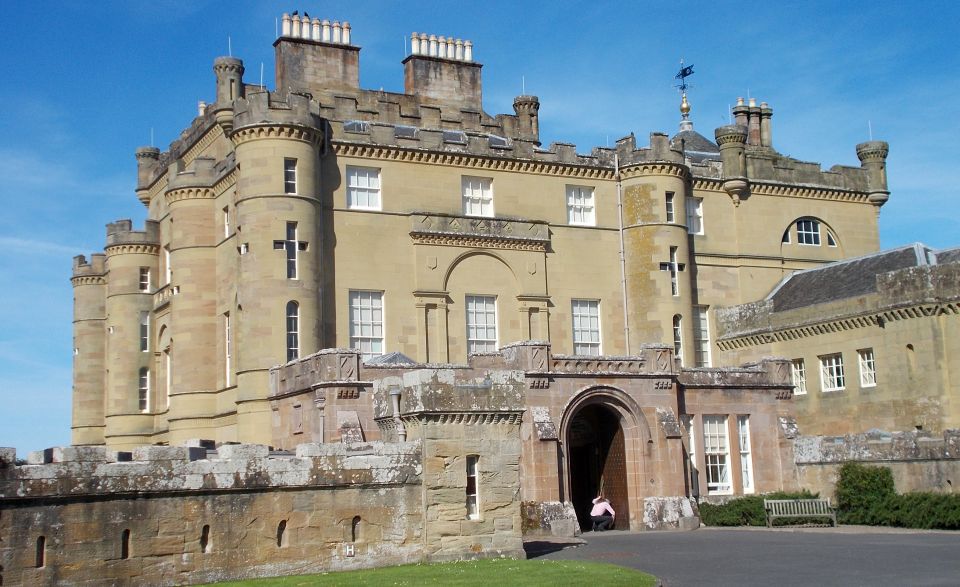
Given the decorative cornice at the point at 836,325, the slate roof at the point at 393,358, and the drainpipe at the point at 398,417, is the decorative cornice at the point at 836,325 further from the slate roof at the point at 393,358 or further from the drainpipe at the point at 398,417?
the drainpipe at the point at 398,417

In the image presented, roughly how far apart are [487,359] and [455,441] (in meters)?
11.0

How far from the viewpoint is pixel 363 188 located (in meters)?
39.3

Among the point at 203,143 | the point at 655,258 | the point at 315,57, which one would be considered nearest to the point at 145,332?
the point at 203,143

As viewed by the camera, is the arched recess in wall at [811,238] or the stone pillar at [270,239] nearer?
the stone pillar at [270,239]

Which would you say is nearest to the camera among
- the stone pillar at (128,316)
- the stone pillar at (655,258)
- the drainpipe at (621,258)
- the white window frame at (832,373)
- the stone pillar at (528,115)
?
the white window frame at (832,373)

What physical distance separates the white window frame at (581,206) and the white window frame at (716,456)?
10130 mm

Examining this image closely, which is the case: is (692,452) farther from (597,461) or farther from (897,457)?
(897,457)

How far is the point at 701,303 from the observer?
44.2m

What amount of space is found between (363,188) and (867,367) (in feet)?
58.2

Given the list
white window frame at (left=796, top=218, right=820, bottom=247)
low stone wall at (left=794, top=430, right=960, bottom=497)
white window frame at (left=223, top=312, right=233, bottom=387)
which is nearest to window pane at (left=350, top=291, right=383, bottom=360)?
white window frame at (left=223, top=312, right=233, bottom=387)

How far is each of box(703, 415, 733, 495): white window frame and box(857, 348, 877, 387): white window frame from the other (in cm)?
571

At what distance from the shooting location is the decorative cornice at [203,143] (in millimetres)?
43250

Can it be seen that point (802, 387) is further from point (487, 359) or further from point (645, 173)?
point (487, 359)

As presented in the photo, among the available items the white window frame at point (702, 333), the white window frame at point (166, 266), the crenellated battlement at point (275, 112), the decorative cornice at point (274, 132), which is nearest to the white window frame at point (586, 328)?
the white window frame at point (702, 333)
